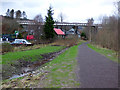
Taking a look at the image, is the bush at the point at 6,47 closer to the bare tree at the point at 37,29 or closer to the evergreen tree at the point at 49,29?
the bare tree at the point at 37,29

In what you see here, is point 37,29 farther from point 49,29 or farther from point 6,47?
point 6,47

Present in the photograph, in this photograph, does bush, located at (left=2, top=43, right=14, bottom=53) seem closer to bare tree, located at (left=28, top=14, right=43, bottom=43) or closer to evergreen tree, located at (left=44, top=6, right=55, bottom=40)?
bare tree, located at (left=28, top=14, right=43, bottom=43)

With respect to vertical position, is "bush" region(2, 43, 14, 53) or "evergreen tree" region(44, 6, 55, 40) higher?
Answer: "evergreen tree" region(44, 6, 55, 40)

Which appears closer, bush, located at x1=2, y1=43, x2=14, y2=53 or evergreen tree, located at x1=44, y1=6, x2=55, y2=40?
bush, located at x1=2, y1=43, x2=14, y2=53

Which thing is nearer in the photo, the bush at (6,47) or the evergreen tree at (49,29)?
the bush at (6,47)

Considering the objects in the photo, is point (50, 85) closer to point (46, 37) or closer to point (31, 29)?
point (46, 37)

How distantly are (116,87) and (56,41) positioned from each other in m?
38.4

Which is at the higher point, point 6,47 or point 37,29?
point 37,29

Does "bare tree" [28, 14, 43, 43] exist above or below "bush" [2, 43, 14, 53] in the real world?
above

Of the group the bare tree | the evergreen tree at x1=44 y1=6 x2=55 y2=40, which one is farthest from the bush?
the evergreen tree at x1=44 y1=6 x2=55 y2=40

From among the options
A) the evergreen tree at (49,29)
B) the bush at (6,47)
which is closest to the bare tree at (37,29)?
the evergreen tree at (49,29)

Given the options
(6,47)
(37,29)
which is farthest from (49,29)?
(6,47)

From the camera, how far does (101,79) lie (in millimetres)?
7844

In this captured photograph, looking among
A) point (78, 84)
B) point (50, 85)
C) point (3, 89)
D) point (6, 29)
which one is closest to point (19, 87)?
point (3, 89)
